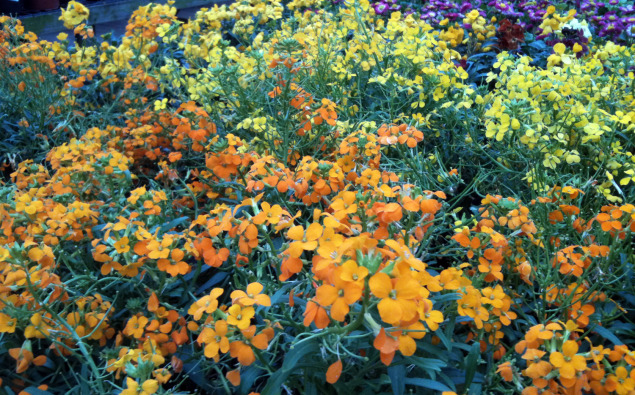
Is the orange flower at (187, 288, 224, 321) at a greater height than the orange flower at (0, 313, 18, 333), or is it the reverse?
the orange flower at (187, 288, 224, 321)

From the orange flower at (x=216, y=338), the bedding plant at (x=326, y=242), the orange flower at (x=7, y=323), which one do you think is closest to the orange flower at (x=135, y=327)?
the bedding plant at (x=326, y=242)

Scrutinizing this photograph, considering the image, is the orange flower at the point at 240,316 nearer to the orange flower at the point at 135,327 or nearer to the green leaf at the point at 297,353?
the green leaf at the point at 297,353

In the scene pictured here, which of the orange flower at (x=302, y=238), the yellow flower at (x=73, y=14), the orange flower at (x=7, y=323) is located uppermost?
the yellow flower at (x=73, y=14)

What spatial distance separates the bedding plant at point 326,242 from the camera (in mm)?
1121

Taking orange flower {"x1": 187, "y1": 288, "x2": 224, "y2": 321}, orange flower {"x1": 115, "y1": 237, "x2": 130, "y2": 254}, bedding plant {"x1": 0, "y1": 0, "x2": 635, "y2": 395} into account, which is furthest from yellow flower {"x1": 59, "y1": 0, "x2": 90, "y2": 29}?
orange flower {"x1": 187, "y1": 288, "x2": 224, "y2": 321}

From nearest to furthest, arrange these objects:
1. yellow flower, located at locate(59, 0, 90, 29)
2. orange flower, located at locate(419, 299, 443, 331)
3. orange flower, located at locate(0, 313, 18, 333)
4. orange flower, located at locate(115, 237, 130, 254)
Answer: orange flower, located at locate(419, 299, 443, 331) < orange flower, located at locate(0, 313, 18, 333) < orange flower, located at locate(115, 237, 130, 254) < yellow flower, located at locate(59, 0, 90, 29)

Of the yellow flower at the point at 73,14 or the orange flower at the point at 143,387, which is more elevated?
the yellow flower at the point at 73,14

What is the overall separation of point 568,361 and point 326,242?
1.97 ft

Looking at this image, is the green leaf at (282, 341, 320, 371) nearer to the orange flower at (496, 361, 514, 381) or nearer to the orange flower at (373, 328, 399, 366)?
the orange flower at (373, 328, 399, 366)

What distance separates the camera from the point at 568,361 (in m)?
1.13

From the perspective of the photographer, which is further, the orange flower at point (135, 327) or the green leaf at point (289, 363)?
the orange flower at point (135, 327)

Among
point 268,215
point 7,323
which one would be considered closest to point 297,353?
point 268,215

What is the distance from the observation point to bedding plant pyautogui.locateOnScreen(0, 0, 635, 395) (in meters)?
1.12

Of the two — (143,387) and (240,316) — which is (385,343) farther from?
(143,387)
